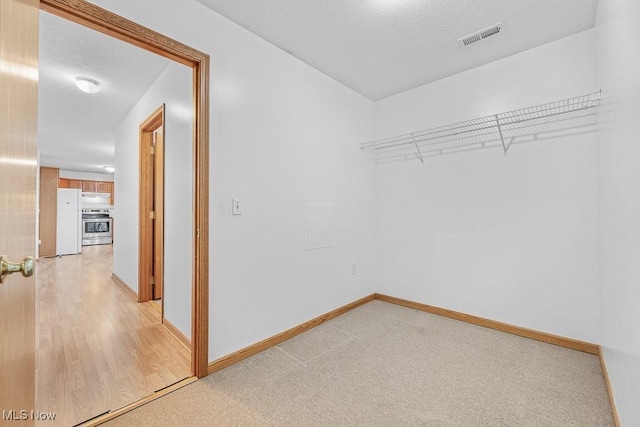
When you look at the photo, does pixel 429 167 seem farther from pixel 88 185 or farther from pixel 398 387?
pixel 88 185

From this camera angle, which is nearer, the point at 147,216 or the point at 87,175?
the point at 147,216

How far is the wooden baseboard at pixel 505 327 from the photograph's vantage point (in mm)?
2115

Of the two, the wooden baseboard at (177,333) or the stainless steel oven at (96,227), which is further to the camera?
the stainless steel oven at (96,227)

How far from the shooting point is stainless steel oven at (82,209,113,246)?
7.83 metres

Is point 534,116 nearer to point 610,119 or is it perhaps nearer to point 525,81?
point 525,81

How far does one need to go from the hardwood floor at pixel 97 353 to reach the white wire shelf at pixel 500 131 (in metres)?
2.81

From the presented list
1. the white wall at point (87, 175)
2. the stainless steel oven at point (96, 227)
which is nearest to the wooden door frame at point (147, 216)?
the stainless steel oven at point (96, 227)

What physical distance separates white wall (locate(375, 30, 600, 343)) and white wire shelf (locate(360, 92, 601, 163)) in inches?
3.0

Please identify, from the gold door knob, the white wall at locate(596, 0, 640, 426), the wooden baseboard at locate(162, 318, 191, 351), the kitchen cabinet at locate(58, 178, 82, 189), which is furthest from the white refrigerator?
the white wall at locate(596, 0, 640, 426)

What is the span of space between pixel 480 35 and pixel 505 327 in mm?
2477

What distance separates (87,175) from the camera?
877 centimetres

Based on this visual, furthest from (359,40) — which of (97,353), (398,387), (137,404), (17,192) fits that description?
(97,353)

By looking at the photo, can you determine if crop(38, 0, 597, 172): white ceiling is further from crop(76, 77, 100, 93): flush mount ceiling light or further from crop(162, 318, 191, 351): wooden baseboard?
crop(162, 318, 191, 351): wooden baseboard

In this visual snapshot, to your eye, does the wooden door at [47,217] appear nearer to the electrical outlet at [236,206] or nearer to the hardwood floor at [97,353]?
the hardwood floor at [97,353]
